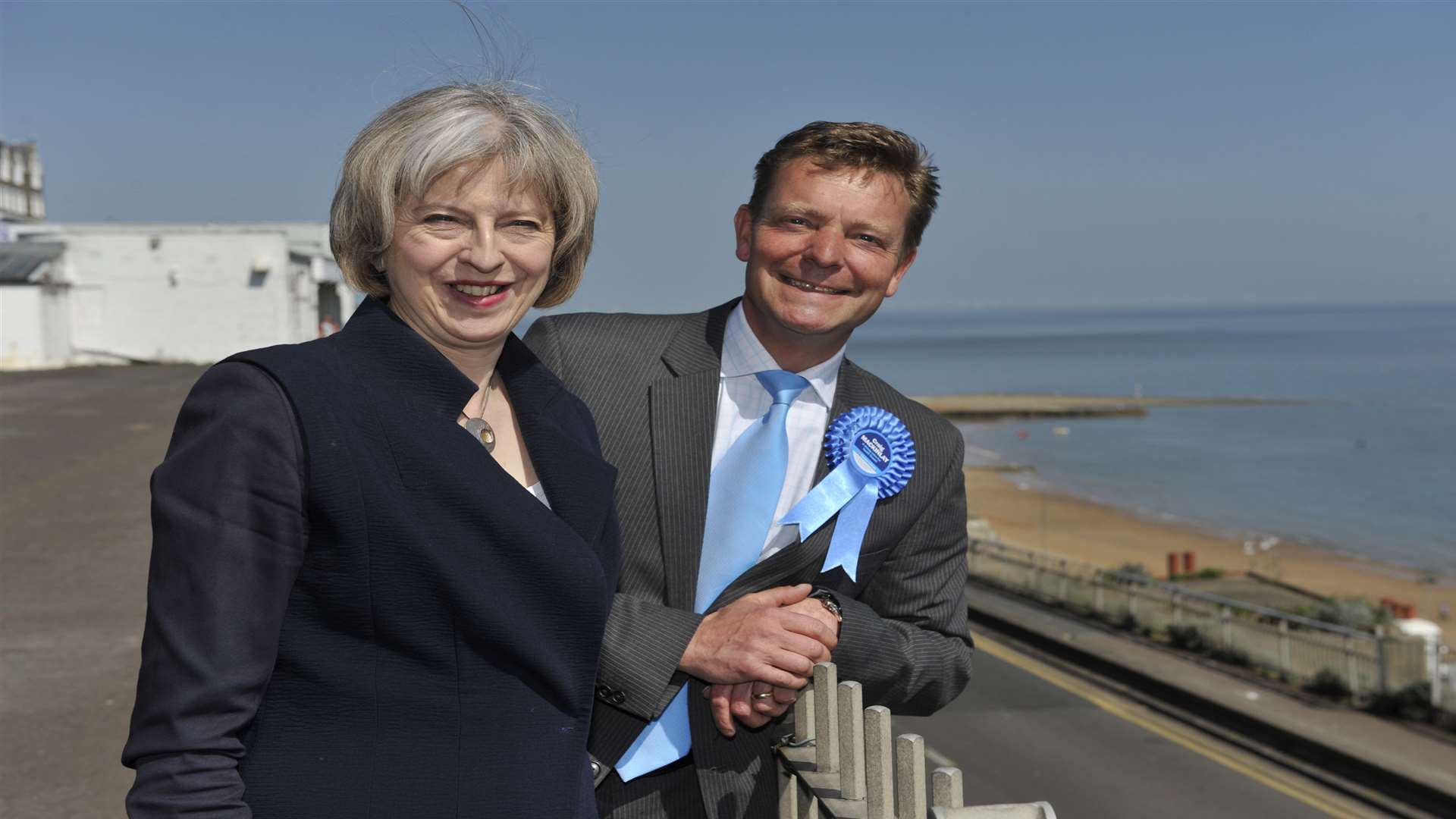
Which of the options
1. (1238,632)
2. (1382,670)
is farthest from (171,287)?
(1382,670)

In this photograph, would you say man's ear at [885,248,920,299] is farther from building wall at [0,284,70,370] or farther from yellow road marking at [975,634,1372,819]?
building wall at [0,284,70,370]

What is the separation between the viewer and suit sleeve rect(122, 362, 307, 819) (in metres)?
1.54

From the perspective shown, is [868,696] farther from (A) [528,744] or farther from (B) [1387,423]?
(B) [1387,423]

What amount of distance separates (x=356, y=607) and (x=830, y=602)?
1.13 m

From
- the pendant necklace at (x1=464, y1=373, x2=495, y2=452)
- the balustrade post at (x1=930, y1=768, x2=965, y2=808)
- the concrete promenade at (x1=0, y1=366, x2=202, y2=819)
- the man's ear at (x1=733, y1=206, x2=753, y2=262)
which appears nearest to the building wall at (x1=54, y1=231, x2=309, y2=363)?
the concrete promenade at (x1=0, y1=366, x2=202, y2=819)

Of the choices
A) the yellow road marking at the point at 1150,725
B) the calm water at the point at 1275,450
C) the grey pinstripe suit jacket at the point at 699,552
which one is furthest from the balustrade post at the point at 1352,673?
the calm water at the point at 1275,450

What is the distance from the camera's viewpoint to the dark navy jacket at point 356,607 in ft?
5.09

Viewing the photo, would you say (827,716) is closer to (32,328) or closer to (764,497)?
(764,497)

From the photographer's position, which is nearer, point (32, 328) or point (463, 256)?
point (463, 256)

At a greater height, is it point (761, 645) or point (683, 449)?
point (683, 449)

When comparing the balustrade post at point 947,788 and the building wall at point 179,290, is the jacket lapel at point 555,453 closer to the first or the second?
the balustrade post at point 947,788

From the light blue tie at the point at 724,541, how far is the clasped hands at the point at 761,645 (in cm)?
11

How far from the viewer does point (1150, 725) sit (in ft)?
39.2

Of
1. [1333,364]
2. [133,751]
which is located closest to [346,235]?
[133,751]
